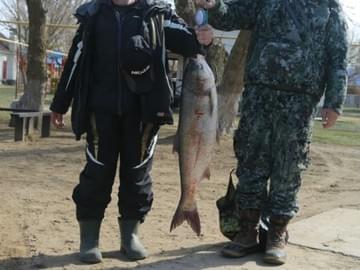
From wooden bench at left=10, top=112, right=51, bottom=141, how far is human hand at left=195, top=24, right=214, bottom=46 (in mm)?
7719

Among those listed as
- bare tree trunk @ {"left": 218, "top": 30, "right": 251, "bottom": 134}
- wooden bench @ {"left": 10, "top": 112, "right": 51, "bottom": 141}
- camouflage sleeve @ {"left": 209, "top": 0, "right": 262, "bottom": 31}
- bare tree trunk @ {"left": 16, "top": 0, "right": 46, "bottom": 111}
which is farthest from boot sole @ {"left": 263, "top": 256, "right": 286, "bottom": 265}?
bare tree trunk @ {"left": 16, "top": 0, "right": 46, "bottom": 111}

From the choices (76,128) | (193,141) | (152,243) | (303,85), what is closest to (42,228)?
(152,243)

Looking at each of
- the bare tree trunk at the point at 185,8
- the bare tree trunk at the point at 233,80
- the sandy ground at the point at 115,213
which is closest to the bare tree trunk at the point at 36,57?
the sandy ground at the point at 115,213

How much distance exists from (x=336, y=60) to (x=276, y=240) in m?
1.45

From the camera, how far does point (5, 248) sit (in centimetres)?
503

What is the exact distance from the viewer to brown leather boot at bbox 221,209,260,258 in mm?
5000

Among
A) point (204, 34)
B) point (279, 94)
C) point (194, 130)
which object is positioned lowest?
point (194, 130)

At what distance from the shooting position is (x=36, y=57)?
1456cm

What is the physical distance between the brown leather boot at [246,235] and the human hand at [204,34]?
140 centimetres

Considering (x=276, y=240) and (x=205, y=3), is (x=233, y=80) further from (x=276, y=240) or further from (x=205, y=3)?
(x=205, y=3)

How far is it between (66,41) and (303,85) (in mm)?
53715

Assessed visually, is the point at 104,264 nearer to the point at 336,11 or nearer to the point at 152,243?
the point at 152,243

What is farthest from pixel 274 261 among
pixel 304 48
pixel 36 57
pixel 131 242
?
pixel 36 57

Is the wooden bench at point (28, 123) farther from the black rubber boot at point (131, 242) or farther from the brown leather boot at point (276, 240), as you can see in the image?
the brown leather boot at point (276, 240)
